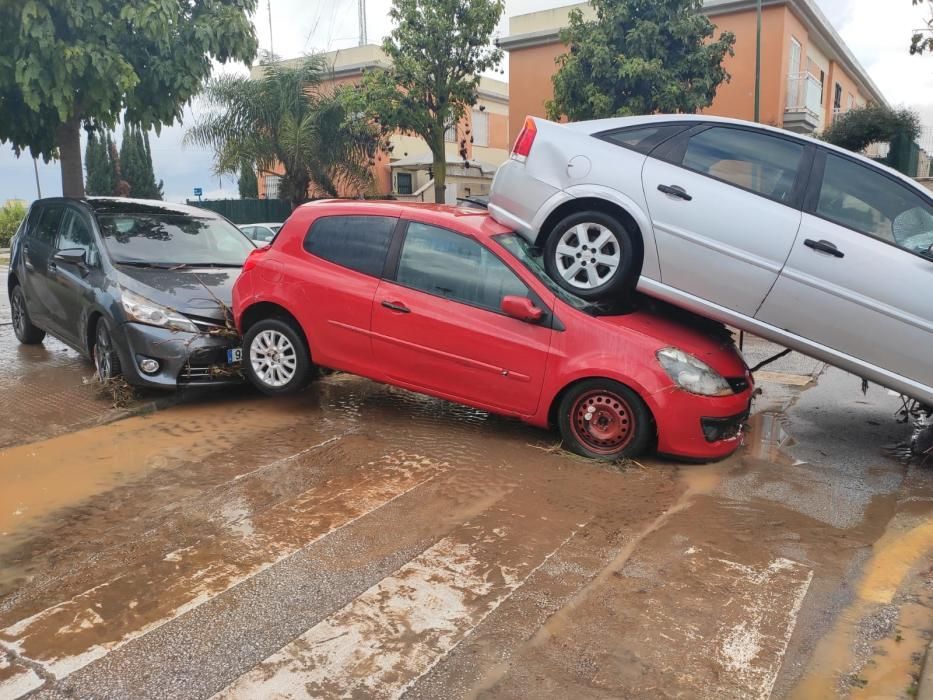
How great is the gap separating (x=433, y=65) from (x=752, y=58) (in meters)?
8.99

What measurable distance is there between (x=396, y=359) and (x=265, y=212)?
83.4ft

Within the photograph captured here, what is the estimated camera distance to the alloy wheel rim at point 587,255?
539 centimetres

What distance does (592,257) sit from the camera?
5.43 meters

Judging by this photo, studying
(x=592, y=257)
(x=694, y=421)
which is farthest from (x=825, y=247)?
(x=592, y=257)

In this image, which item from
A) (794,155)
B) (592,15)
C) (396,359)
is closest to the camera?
(794,155)

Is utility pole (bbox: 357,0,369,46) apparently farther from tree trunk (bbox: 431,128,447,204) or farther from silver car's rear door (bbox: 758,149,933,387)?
silver car's rear door (bbox: 758,149,933,387)

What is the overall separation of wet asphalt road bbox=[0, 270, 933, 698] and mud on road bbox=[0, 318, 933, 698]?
0.01 m

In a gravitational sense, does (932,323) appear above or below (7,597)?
above

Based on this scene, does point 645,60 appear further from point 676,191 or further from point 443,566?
point 443,566

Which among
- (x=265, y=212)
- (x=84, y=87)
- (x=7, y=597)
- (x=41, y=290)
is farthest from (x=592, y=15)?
(x=7, y=597)

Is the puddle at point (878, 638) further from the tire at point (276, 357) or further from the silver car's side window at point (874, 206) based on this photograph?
the tire at point (276, 357)

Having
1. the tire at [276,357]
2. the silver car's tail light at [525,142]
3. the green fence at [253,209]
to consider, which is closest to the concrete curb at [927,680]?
the silver car's tail light at [525,142]

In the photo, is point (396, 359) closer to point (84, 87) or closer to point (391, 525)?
point (391, 525)

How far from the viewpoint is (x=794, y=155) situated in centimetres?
515
